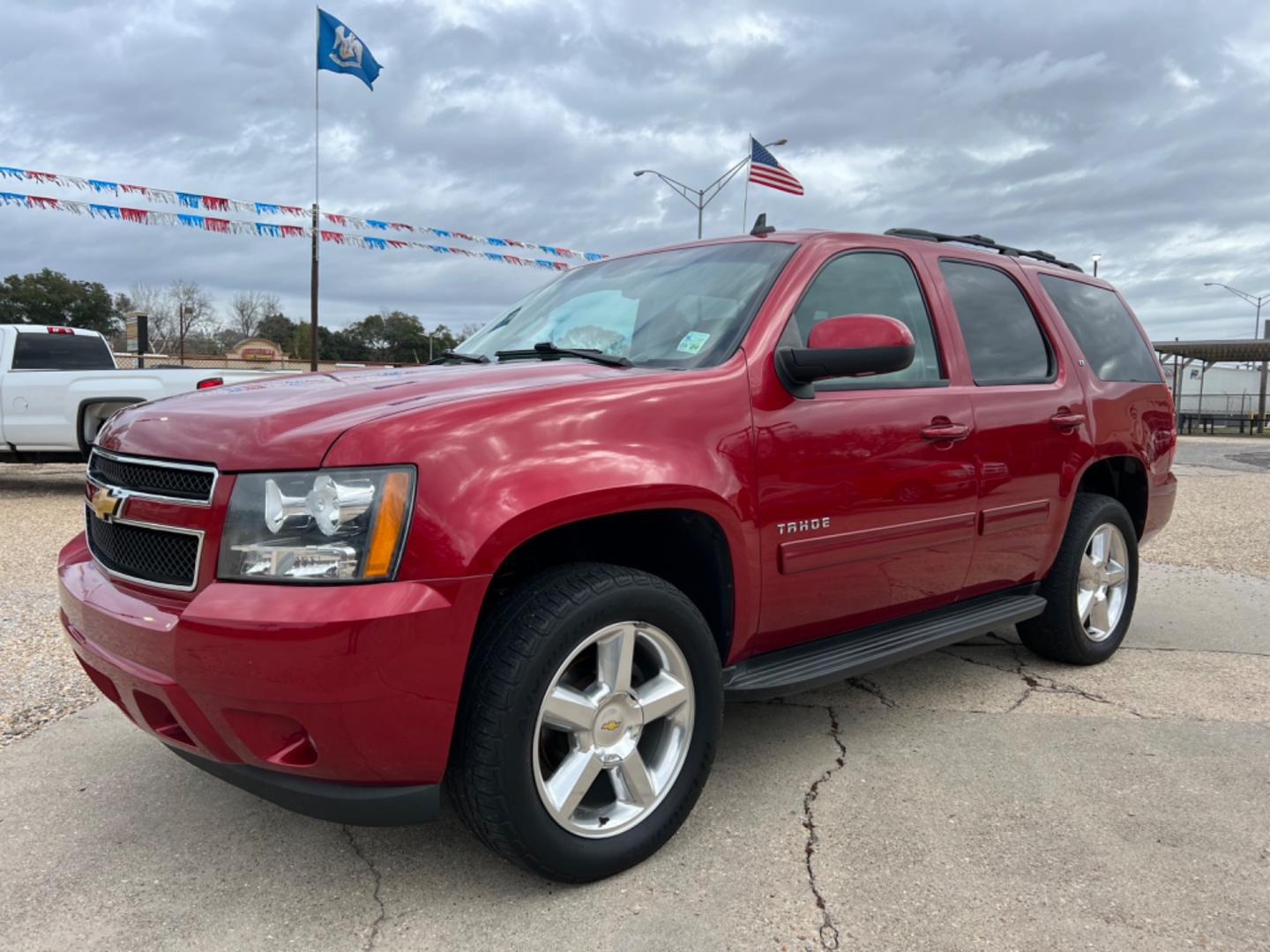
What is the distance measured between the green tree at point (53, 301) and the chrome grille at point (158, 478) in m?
46.4

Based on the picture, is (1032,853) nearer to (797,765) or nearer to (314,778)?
(797,765)

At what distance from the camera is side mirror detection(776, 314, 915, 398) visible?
8.86 ft

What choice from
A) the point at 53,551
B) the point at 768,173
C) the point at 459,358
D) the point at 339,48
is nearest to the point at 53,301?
the point at 339,48

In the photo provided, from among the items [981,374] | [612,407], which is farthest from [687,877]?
[981,374]

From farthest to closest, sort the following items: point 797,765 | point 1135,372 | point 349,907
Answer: point 1135,372 < point 797,765 < point 349,907

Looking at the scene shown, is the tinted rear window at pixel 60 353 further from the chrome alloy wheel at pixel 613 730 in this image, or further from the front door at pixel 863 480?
the chrome alloy wheel at pixel 613 730

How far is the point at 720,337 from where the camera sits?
2.88m

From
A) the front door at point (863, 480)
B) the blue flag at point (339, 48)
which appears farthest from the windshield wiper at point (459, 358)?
the blue flag at point (339, 48)

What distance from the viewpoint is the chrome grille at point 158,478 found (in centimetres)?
217

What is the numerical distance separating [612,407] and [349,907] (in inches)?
57.2

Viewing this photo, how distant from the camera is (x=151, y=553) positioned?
2268mm

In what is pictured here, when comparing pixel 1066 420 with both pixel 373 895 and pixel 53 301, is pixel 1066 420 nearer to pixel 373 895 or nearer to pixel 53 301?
pixel 373 895

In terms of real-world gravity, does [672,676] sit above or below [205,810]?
above

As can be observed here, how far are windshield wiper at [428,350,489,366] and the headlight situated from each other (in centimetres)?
131
